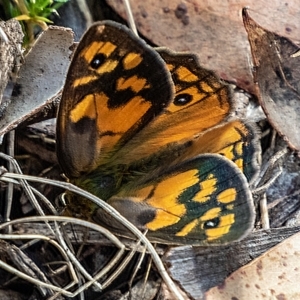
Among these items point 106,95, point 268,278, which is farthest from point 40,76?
point 268,278

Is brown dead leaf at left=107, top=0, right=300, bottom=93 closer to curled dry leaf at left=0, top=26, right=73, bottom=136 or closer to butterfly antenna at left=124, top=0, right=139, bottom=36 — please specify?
butterfly antenna at left=124, top=0, right=139, bottom=36

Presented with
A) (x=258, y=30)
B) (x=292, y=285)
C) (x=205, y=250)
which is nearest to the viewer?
(x=292, y=285)

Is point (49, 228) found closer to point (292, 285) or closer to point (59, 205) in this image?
point (59, 205)

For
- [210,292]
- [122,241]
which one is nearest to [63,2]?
[122,241]

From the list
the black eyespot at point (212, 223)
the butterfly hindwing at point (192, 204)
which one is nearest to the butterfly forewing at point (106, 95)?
the butterfly hindwing at point (192, 204)

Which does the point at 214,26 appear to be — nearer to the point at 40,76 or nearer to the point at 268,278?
the point at 40,76

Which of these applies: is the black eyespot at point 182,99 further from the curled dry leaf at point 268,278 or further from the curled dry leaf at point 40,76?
the curled dry leaf at point 268,278

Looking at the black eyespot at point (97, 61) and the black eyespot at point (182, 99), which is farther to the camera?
the black eyespot at point (182, 99)
